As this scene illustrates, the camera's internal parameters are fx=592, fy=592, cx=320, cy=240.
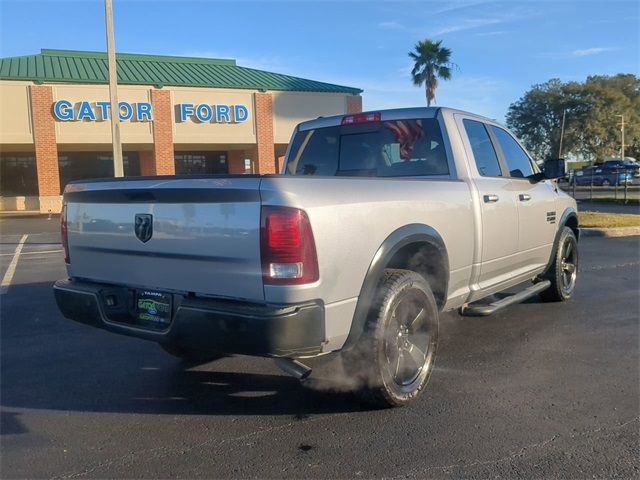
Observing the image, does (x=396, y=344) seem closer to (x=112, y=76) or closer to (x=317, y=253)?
(x=317, y=253)

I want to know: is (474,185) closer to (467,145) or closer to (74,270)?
(467,145)

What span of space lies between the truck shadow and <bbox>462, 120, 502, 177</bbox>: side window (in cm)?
231

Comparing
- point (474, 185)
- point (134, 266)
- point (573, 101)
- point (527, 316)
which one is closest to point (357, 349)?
point (134, 266)

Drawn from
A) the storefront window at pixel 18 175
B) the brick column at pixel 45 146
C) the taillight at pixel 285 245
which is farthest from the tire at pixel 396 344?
the storefront window at pixel 18 175

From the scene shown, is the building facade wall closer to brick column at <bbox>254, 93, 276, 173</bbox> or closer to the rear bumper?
brick column at <bbox>254, 93, 276, 173</bbox>

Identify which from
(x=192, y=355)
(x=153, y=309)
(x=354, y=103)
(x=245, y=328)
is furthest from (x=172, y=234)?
(x=354, y=103)

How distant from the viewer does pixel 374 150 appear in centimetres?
507

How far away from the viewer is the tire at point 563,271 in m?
6.34

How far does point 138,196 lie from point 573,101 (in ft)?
202

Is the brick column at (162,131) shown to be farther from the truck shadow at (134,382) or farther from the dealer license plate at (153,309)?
the dealer license plate at (153,309)

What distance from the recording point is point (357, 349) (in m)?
3.57

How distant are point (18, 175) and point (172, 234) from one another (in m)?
28.1

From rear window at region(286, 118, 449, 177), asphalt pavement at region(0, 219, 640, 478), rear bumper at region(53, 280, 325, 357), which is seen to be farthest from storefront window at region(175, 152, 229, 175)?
rear bumper at region(53, 280, 325, 357)

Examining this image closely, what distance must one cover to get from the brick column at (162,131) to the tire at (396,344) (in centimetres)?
2315
